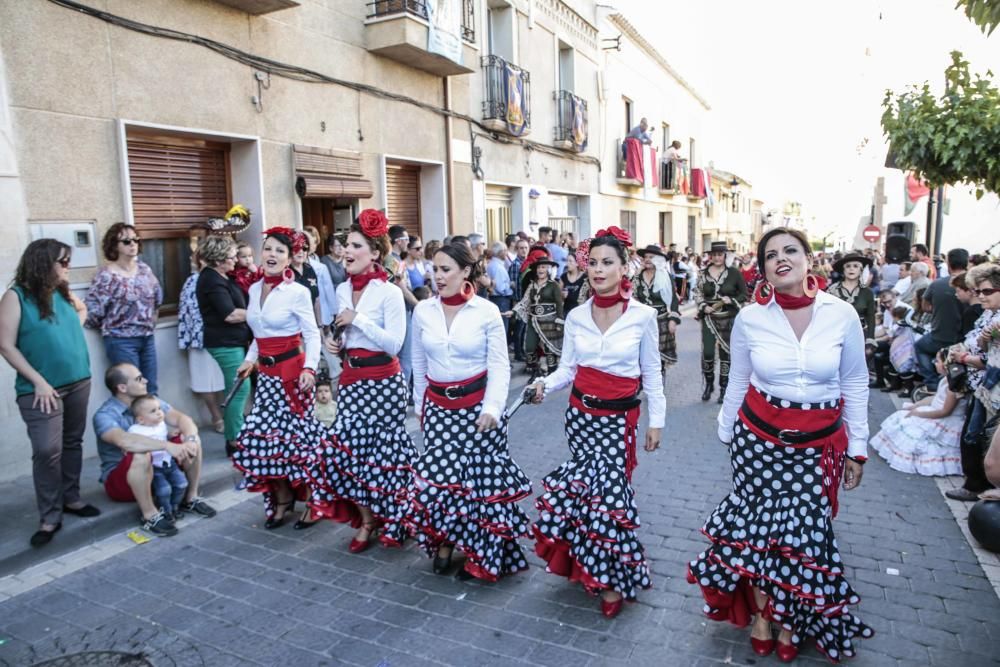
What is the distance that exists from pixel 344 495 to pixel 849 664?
2.99 meters

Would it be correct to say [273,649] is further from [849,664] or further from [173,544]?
[849,664]

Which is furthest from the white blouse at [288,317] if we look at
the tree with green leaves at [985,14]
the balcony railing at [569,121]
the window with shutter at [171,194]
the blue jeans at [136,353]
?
the balcony railing at [569,121]

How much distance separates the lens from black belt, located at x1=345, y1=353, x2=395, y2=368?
444 cm

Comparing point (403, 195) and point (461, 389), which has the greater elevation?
point (403, 195)

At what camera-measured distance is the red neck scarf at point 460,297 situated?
13.3 feet

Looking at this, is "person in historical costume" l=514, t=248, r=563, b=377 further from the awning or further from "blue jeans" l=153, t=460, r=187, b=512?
"blue jeans" l=153, t=460, r=187, b=512

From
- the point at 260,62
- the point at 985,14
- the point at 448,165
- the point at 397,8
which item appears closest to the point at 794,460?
the point at 985,14

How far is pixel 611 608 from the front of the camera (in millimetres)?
3605

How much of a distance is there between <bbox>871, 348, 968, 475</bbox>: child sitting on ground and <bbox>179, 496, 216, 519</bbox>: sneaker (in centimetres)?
564

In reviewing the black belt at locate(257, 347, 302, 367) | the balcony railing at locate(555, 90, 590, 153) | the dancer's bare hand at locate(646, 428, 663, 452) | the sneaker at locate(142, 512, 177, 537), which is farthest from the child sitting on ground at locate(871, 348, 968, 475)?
the balcony railing at locate(555, 90, 590, 153)

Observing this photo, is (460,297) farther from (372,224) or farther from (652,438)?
(652,438)

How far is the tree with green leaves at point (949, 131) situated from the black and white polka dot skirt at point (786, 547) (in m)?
4.23

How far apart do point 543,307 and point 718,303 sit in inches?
87.0

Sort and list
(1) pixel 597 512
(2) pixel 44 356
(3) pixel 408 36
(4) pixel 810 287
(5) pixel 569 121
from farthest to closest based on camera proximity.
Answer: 1. (5) pixel 569 121
2. (3) pixel 408 36
3. (2) pixel 44 356
4. (1) pixel 597 512
5. (4) pixel 810 287
